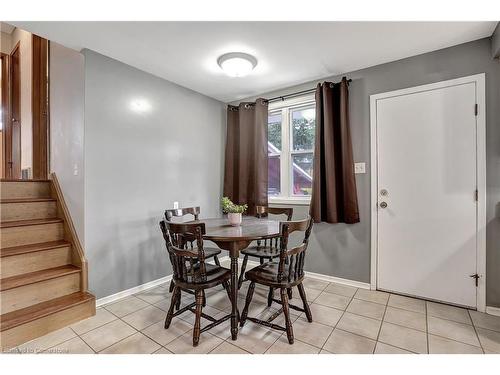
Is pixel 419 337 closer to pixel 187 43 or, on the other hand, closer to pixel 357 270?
pixel 357 270

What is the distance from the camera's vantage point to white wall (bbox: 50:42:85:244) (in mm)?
2389

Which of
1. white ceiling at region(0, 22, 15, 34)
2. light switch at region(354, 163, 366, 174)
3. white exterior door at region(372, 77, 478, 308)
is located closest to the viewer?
white exterior door at region(372, 77, 478, 308)

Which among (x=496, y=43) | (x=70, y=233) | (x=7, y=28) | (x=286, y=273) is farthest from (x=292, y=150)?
(x=7, y=28)

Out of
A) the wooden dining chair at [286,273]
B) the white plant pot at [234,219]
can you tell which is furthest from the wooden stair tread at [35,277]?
the wooden dining chair at [286,273]

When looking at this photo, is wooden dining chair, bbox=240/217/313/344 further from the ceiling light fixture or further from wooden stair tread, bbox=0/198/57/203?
wooden stair tread, bbox=0/198/57/203

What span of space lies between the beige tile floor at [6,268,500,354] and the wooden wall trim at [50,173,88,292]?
0.38 m

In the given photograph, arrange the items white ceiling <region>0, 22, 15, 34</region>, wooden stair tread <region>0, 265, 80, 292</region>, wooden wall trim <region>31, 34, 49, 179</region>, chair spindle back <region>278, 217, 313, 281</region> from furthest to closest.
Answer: white ceiling <region>0, 22, 15, 34</region>
wooden wall trim <region>31, 34, 49, 179</region>
wooden stair tread <region>0, 265, 80, 292</region>
chair spindle back <region>278, 217, 313, 281</region>

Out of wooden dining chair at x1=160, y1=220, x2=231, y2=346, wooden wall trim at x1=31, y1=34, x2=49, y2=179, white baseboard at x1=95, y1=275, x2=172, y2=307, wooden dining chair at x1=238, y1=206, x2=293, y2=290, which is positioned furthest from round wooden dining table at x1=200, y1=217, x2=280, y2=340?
wooden wall trim at x1=31, y1=34, x2=49, y2=179

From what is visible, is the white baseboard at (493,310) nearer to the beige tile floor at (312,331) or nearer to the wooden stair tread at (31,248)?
the beige tile floor at (312,331)

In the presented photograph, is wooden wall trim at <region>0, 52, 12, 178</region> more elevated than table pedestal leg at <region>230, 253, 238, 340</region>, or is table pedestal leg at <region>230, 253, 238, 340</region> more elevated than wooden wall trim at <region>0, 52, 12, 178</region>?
wooden wall trim at <region>0, 52, 12, 178</region>

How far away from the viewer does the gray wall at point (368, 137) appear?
218 cm

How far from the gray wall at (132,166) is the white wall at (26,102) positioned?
1.70 meters
